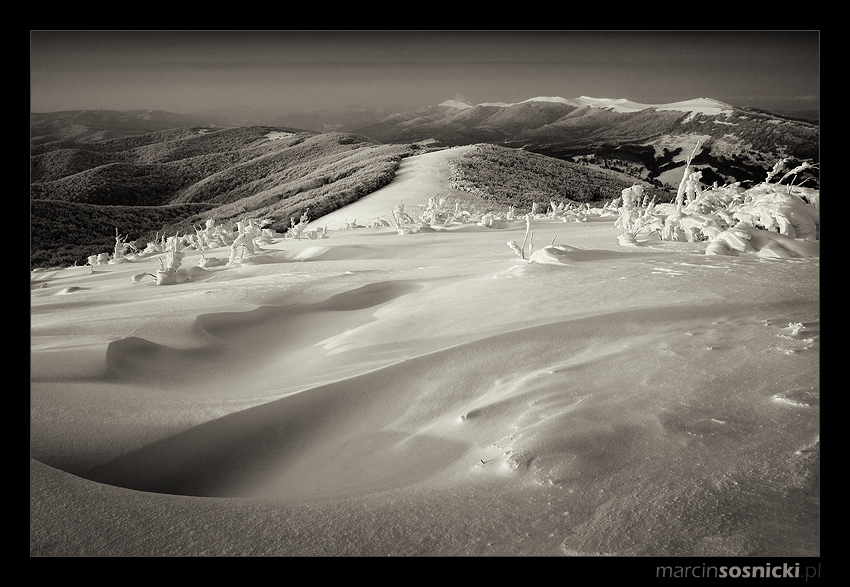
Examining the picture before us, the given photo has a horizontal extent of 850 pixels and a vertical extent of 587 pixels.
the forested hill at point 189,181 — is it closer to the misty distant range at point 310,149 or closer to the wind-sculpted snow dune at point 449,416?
the misty distant range at point 310,149

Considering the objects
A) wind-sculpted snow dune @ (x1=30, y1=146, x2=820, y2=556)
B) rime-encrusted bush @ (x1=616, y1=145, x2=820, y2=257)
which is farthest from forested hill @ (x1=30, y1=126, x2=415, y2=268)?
rime-encrusted bush @ (x1=616, y1=145, x2=820, y2=257)

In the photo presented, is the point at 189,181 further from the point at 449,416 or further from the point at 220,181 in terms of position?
the point at 449,416

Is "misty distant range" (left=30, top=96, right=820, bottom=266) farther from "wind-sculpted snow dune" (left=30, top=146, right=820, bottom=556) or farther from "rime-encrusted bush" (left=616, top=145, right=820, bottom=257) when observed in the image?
"wind-sculpted snow dune" (left=30, top=146, right=820, bottom=556)

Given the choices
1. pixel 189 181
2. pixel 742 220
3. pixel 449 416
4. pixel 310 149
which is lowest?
pixel 449 416

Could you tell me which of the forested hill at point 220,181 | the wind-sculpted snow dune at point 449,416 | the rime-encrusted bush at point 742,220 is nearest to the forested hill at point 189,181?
the forested hill at point 220,181

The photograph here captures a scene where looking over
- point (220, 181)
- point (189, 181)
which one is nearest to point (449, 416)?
point (220, 181)

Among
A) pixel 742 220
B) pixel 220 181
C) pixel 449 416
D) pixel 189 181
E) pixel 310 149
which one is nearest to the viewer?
pixel 449 416
